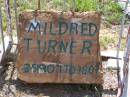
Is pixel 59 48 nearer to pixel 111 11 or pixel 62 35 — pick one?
pixel 62 35

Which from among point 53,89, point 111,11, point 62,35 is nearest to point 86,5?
point 111,11

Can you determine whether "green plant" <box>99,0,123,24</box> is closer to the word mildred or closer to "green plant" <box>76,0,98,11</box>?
"green plant" <box>76,0,98,11</box>

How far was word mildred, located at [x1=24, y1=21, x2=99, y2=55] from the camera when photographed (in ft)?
12.1

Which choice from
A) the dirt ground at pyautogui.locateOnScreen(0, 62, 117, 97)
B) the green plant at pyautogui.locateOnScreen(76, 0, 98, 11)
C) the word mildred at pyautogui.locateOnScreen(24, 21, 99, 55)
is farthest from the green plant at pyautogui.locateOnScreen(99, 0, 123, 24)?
the word mildred at pyautogui.locateOnScreen(24, 21, 99, 55)

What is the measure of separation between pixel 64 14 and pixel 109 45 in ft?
3.60

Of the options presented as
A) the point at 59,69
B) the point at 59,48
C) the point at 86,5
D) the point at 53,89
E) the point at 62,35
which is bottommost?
the point at 53,89

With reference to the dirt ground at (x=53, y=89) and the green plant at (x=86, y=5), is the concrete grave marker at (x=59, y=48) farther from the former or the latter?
the green plant at (x=86, y=5)

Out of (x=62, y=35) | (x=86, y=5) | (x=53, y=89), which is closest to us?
(x=62, y=35)

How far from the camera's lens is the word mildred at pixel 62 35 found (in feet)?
12.1

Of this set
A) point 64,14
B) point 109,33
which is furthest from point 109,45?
point 64,14

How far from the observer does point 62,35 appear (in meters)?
3.72

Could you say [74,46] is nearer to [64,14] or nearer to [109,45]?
[64,14]

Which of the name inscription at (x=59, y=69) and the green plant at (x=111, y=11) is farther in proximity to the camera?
the green plant at (x=111, y=11)

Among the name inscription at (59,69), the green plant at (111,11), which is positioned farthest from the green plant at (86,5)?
the name inscription at (59,69)
